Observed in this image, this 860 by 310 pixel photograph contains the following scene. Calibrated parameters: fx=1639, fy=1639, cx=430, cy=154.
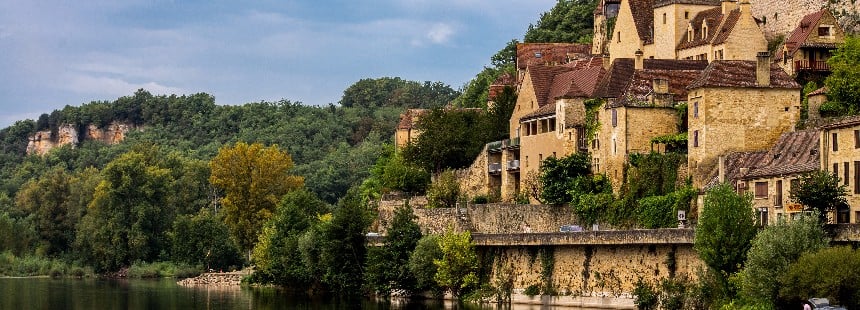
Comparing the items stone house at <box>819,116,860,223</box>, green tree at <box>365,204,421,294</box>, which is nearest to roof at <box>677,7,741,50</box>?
green tree at <box>365,204,421,294</box>

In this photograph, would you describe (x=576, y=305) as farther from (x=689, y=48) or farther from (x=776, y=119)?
(x=689, y=48)

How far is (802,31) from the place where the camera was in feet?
274

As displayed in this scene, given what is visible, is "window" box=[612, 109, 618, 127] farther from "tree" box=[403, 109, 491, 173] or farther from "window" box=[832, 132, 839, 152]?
"window" box=[832, 132, 839, 152]

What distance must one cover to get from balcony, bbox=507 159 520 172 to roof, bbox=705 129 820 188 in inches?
746

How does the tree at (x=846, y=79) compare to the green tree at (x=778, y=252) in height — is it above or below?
above

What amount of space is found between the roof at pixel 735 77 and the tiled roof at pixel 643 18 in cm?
1961

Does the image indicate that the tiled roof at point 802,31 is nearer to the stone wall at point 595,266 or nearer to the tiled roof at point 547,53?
the stone wall at point 595,266

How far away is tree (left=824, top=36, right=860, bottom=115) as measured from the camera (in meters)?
73.0

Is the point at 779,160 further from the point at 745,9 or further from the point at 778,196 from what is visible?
the point at 745,9

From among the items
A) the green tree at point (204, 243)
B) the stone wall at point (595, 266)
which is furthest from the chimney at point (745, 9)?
the green tree at point (204, 243)

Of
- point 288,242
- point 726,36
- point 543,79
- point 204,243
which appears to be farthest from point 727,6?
point 204,243

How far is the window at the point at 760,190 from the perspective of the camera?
66.1 m

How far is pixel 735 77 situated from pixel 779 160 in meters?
7.03

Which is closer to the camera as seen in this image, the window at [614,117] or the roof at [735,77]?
the roof at [735,77]
